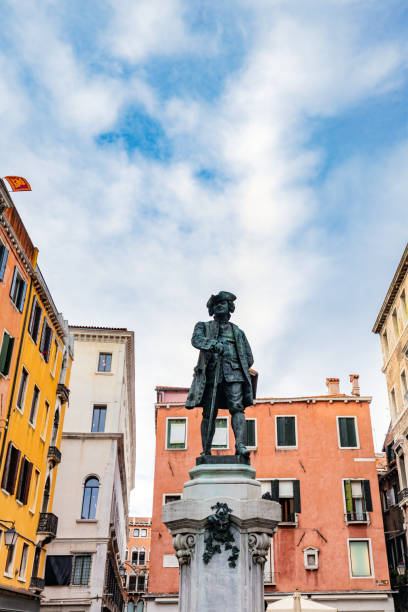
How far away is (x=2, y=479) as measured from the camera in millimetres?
23109

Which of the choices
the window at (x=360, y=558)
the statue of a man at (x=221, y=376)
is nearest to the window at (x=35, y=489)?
the window at (x=360, y=558)

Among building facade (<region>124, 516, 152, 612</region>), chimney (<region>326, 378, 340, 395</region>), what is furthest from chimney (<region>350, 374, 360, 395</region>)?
building facade (<region>124, 516, 152, 612</region>)

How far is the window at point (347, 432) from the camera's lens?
113 feet

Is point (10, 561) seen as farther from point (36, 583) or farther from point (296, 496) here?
point (296, 496)

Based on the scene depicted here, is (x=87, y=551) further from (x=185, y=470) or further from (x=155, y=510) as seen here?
(x=185, y=470)

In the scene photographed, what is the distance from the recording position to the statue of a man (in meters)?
9.25

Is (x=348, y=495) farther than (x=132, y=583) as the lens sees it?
No

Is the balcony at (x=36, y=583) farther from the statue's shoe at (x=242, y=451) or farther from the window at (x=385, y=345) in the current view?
the window at (x=385, y=345)

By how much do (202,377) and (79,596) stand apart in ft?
90.3

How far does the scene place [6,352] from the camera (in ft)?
75.4

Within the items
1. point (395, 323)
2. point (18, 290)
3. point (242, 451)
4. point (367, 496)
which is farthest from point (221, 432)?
point (242, 451)

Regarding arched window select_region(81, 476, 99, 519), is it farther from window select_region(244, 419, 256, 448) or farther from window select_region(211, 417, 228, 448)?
window select_region(244, 419, 256, 448)

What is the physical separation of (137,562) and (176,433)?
192 feet

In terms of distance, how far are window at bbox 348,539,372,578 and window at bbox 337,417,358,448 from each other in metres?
5.38
